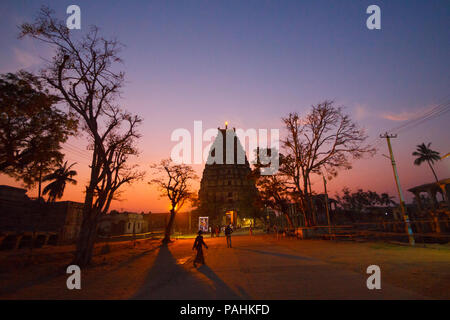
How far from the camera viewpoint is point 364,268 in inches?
301

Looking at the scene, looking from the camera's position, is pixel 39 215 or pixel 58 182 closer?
pixel 39 215

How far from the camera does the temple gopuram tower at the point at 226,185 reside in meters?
59.2

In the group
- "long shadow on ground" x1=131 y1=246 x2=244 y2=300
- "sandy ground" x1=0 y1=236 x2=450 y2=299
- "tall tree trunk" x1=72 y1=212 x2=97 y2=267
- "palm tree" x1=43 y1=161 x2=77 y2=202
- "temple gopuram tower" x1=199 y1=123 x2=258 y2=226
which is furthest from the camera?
"temple gopuram tower" x1=199 y1=123 x2=258 y2=226

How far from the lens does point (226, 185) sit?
6575 centimetres

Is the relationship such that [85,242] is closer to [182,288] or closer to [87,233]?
[87,233]

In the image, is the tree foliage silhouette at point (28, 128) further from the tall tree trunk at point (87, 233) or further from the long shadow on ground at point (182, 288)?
the long shadow on ground at point (182, 288)

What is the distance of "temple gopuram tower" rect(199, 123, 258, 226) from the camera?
59.2 metres

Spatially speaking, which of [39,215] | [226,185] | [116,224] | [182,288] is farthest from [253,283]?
[226,185]

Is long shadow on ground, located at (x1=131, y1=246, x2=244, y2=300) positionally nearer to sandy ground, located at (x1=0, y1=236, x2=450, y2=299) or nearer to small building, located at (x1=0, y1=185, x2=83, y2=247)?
sandy ground, located at (x1=0, y1=236, x2=450, y2=299)

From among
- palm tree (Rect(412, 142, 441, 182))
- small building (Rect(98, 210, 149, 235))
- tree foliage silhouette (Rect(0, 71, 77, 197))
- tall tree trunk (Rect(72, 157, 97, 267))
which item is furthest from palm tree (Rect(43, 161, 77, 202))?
palm tree (Rect(412, 142, 441, 182))
